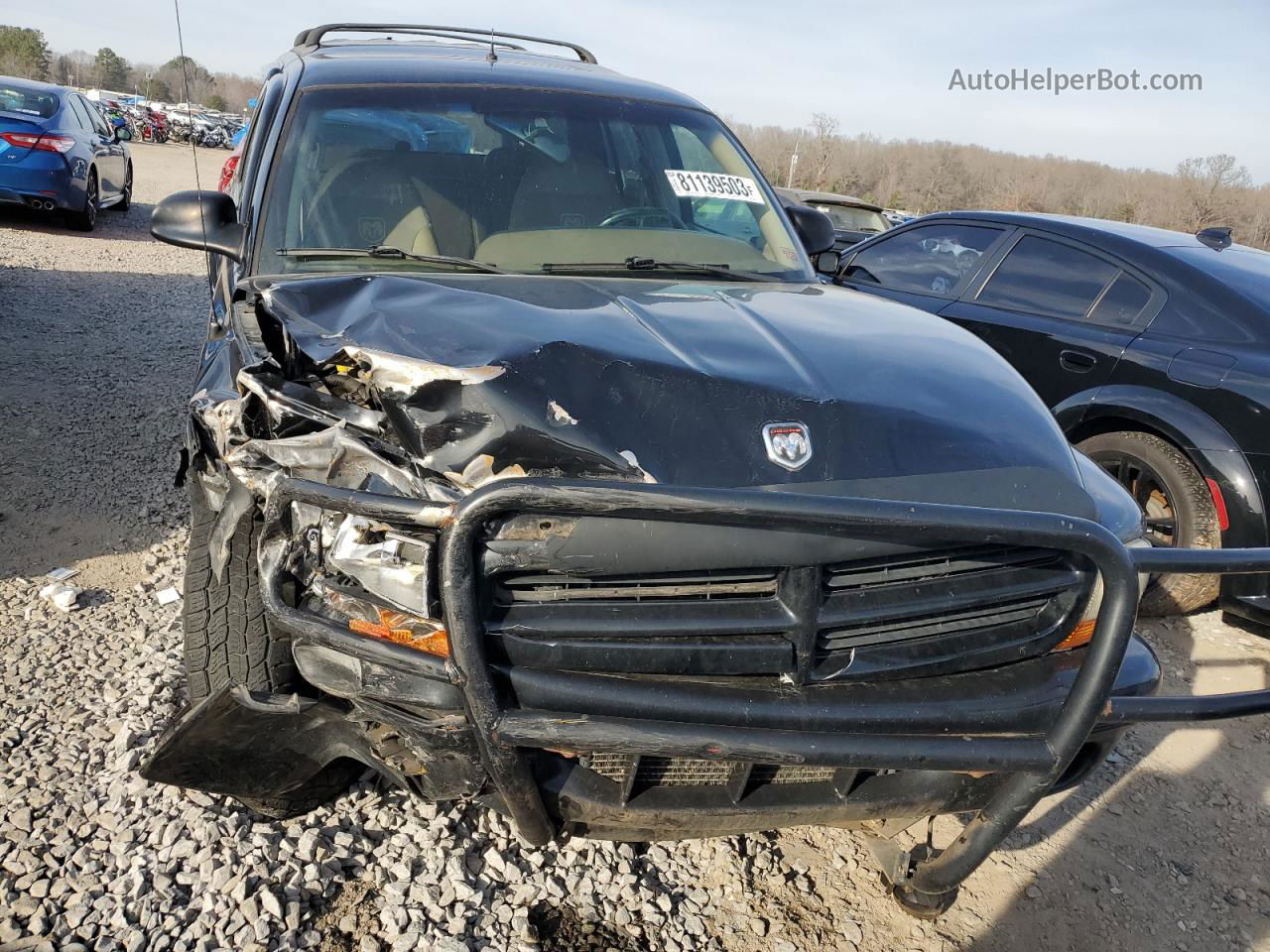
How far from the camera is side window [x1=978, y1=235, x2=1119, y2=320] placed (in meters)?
4.73

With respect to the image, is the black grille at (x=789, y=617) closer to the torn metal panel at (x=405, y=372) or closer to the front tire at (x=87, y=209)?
the torn metal panel at (x=405, y=372)

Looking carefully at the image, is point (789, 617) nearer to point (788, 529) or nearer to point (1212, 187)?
point (788, 529)

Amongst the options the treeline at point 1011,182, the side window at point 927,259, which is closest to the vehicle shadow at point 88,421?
the side window at point 927,259

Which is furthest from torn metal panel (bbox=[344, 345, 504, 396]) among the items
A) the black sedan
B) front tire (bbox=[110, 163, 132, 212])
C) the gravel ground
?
front tire (bbox=[110, 163, 132, 212])

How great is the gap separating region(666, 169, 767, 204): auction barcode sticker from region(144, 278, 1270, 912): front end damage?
1.64 meters

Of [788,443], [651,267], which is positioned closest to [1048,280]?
[651,267]

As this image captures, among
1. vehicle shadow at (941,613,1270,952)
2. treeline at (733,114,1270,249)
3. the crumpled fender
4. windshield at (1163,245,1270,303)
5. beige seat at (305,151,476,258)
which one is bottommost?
treeline at (733,114,1270,249)

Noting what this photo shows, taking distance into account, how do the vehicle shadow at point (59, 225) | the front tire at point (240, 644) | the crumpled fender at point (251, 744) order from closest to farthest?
the crumpled fender at point (251, 744) < the front tire at point (240, 644) < the vehicle shadow at point (59, 225)

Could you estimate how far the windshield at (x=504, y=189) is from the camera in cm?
284

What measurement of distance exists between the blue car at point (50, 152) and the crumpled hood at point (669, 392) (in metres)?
10.3

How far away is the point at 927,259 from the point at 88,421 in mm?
4918

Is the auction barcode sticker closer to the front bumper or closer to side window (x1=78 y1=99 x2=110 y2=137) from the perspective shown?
the front bumper

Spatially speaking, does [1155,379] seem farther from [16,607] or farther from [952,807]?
[16,607]

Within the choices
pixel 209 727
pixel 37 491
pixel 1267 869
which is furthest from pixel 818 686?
pixel 37 491
